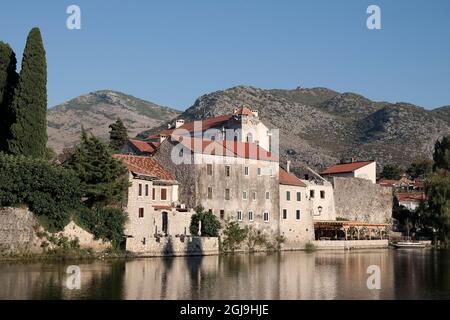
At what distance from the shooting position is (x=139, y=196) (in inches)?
2405

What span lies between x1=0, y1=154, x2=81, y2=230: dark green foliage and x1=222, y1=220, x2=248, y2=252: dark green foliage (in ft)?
60.0

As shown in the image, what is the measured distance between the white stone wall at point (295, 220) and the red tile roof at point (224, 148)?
444 cm

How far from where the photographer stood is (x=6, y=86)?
198 ft

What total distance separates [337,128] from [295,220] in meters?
108

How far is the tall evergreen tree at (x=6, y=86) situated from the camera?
59184mm

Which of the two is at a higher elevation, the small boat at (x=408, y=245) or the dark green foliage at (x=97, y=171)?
the dark green foliage at (x=97, y=171)


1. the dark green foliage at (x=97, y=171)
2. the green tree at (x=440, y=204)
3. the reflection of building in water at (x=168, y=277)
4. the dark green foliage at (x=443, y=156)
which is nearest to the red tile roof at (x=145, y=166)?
Result: the dark green foliage at (x=97, y=171)

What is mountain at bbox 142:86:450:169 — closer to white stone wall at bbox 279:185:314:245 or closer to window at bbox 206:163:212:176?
white stone wall at bbox 279:185:314:245

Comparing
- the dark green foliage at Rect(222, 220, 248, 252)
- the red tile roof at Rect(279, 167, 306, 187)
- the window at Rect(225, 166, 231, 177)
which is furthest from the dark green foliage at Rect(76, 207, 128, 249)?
the red tile roof at Rect(279, 167, 306, 187)

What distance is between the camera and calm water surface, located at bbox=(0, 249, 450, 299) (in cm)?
3550

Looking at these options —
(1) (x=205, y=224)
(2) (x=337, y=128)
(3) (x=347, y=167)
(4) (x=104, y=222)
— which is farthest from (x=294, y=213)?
(2) (x=337, y=128)

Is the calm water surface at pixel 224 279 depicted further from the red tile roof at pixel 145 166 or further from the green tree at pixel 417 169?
the green tree at pixel 417 169
